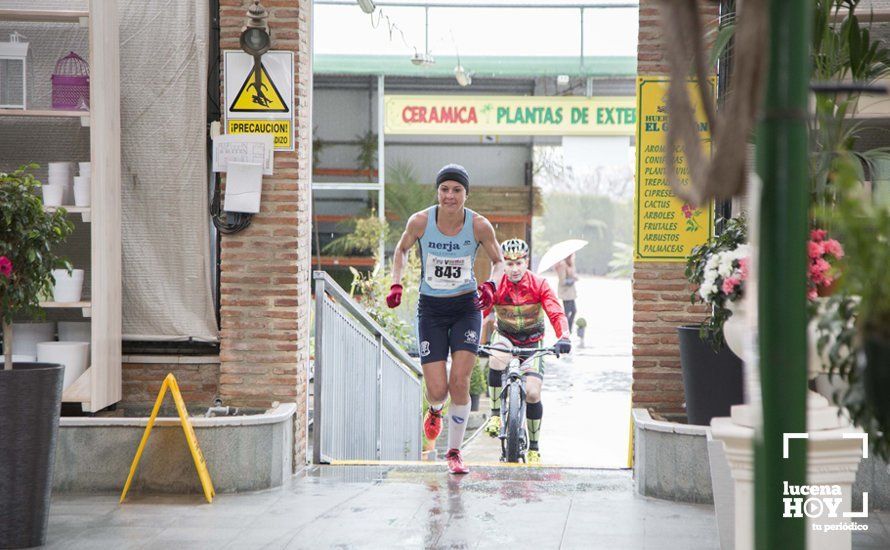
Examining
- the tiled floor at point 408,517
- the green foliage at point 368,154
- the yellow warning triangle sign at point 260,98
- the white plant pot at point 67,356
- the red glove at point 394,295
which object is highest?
the green foliage at point 368,154

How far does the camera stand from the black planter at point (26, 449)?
14.8 feet

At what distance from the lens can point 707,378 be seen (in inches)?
211

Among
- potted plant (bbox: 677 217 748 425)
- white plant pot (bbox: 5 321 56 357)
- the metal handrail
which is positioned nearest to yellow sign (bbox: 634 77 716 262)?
potted plant (bbox: 677 217 748 425)

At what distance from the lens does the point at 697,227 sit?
20.0 ft

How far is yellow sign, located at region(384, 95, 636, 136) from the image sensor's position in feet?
48.6

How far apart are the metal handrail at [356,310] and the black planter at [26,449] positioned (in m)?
2.14

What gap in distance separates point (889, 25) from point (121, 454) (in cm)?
485

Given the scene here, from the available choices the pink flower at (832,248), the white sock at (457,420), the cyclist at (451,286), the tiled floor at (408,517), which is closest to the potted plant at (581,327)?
the white sock at (457,420)

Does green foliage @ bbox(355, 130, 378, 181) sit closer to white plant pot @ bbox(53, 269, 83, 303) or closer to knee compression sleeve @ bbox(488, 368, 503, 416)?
knee compression sleeve @ bbox(488, 368, 503, 416)

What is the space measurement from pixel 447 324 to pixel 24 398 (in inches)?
101

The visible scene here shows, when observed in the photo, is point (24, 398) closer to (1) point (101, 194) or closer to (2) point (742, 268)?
(1) point (101, 194)

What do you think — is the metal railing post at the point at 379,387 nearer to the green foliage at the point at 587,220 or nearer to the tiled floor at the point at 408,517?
the tiled floor at the point at 408,517

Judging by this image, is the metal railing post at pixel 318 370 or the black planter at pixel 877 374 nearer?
the black planter at pixel 877 374

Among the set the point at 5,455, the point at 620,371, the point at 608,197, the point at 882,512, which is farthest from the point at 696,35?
the point at 608,197
